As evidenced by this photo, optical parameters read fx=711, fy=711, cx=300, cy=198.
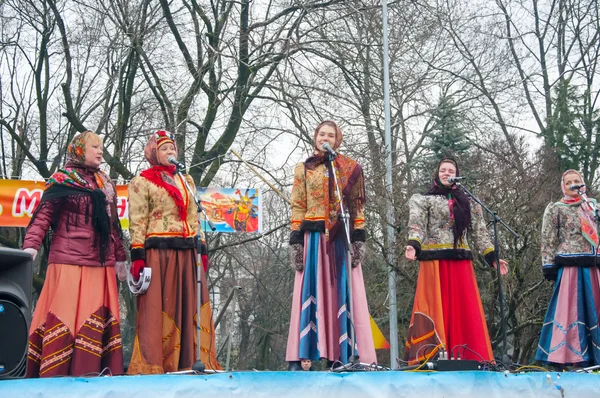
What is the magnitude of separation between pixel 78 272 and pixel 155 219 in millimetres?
640

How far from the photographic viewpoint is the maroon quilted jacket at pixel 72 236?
4.84m

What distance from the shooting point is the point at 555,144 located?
15.1 meters

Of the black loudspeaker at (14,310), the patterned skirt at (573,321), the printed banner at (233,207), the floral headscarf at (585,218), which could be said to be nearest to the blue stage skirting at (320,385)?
the black loudspeaker at (14,310)

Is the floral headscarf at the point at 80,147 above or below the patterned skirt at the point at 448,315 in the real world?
above

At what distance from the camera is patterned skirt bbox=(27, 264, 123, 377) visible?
4.64m

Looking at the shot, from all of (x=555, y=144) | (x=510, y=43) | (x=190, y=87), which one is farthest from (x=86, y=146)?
(x=510, y=43)

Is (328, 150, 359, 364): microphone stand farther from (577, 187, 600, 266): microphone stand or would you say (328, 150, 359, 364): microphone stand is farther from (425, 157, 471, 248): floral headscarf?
(577, 187, 600, 266): microphone stand

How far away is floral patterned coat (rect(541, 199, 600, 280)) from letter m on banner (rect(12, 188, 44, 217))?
21.8 ft

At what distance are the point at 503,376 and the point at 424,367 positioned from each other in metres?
0.68

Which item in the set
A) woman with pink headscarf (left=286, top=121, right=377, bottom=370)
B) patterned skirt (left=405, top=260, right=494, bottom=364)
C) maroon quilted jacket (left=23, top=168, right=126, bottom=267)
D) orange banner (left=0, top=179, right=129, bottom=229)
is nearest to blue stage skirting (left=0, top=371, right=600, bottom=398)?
woman with pink headscarf (left=286, top=121, right=377, bottom=370)

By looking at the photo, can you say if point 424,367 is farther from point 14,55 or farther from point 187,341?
point 14,55

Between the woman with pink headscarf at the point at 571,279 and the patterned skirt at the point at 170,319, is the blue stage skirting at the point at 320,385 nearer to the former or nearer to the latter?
the patterned skirt at the point at 170,319

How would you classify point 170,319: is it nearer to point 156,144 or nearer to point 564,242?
point 156,144

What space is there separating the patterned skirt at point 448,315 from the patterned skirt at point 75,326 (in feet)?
7.40
